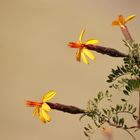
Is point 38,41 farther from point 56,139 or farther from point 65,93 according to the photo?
point 56,139

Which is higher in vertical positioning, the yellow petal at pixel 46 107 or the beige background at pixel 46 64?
the beige background at pixel 46 64

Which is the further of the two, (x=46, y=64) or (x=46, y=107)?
(x=46, y=64)

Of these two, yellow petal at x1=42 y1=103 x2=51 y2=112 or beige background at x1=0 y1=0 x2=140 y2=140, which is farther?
beige background at x1=0 y1=0 x2=140 y2=140

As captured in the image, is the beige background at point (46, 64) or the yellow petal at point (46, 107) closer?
the yellow petal at point (46, 107)

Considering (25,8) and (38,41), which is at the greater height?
(25,8)

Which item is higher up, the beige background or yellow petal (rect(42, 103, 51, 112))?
the beige background

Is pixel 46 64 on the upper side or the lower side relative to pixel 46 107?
upper

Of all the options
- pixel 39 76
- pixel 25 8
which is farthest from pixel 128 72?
pixel 25 8

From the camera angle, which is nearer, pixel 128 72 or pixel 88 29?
pixel 128 72
